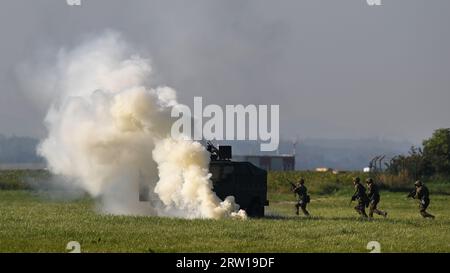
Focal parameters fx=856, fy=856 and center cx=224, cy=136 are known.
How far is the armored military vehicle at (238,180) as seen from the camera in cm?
3133

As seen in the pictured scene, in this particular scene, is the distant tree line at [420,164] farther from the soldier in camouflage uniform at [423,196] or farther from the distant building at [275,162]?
the distant building at [275,162]

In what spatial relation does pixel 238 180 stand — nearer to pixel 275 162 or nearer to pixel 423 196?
pixel 423 196

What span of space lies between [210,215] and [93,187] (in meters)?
7.67

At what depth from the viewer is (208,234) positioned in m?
24.2

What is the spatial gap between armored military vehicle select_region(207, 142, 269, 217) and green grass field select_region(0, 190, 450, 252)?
2540 mm

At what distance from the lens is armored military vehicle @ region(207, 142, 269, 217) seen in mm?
31328

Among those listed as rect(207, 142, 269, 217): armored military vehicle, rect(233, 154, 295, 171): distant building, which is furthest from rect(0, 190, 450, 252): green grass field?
rect(233, 154, 295, 171): distant building

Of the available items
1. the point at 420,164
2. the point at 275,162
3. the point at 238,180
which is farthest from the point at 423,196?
the point at 275,162

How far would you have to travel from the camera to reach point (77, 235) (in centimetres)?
2353

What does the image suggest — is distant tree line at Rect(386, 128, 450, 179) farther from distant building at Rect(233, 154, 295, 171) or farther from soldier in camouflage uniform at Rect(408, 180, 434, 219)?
distant building at Rect(233, 154, 295, 171)
